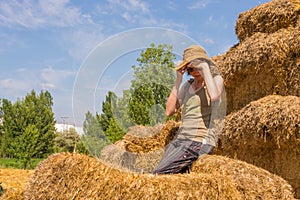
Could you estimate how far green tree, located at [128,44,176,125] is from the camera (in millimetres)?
2941

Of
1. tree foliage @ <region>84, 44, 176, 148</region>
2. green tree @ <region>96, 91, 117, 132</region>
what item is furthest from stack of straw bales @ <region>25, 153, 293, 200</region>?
green tree @ <region>96, 91, 117, 132</region>

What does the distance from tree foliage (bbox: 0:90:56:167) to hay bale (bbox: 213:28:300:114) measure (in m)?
18.2

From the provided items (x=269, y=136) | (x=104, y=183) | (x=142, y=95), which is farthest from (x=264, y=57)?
Result: (x=104, y=183)

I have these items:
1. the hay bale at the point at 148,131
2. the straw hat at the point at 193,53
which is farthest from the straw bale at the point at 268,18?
the straw hat at the point at 193,53

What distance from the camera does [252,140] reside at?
160 inches

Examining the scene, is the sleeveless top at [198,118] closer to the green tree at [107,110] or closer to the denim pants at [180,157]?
the denim pants at [180,157]

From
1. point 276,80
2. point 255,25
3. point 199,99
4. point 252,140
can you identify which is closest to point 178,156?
point 199,99

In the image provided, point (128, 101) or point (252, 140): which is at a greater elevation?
point (128, 101)

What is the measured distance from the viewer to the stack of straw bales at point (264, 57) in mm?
4246

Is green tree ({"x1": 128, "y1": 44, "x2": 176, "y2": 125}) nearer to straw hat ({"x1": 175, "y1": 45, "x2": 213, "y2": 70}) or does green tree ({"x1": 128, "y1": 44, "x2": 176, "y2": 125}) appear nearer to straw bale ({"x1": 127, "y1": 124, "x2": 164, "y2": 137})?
straw hat ({"x1": 175, "y1": 45, "x2": 213, "y2": 70})

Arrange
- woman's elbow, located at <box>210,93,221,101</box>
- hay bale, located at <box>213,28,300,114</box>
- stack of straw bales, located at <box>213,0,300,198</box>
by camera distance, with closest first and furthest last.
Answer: woman's elbow, located at <box>210,93,221,101</box> → stack of straw bales, located at <box>213,0,300,198</box> → hay bale, located at <box>213,28,300,114</box>

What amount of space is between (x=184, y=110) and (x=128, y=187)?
1.01 metres

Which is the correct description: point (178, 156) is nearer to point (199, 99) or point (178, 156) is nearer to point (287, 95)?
point (199, 99)

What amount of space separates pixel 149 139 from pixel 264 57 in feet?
6.37
